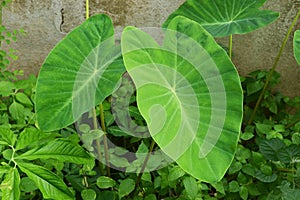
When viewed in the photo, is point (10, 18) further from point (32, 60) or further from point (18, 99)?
point (18, 99)

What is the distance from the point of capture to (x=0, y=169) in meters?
1.17

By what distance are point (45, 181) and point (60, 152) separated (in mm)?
91

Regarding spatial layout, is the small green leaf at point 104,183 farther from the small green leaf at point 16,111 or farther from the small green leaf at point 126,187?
the small green leaf at point 16,111

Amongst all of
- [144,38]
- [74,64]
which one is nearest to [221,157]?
[144,38]

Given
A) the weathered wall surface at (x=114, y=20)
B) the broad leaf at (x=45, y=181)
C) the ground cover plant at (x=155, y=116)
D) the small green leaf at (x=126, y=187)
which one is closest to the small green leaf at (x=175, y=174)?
the ground cover plant at (x=155, y=116)

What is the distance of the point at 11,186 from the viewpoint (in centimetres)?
117

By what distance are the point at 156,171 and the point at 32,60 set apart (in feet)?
2.37

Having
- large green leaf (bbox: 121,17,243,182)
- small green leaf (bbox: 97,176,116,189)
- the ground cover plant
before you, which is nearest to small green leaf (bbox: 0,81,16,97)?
the ground cover plant

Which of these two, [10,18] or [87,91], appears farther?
[10,18]

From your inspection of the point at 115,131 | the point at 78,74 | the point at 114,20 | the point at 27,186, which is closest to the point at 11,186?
the point at 27,186

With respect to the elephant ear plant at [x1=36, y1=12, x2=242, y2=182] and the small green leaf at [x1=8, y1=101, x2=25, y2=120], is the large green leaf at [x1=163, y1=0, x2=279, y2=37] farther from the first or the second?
the small green leaf at [x1=8, y1=101, x2=25, y2=120]

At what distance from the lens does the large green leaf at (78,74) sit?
49.4 inches

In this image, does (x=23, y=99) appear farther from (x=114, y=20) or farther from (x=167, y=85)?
(x=167, y=85)

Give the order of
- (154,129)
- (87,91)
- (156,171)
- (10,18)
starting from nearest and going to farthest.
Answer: (154,129) → (87,91) → (156,171) → (10,18)
